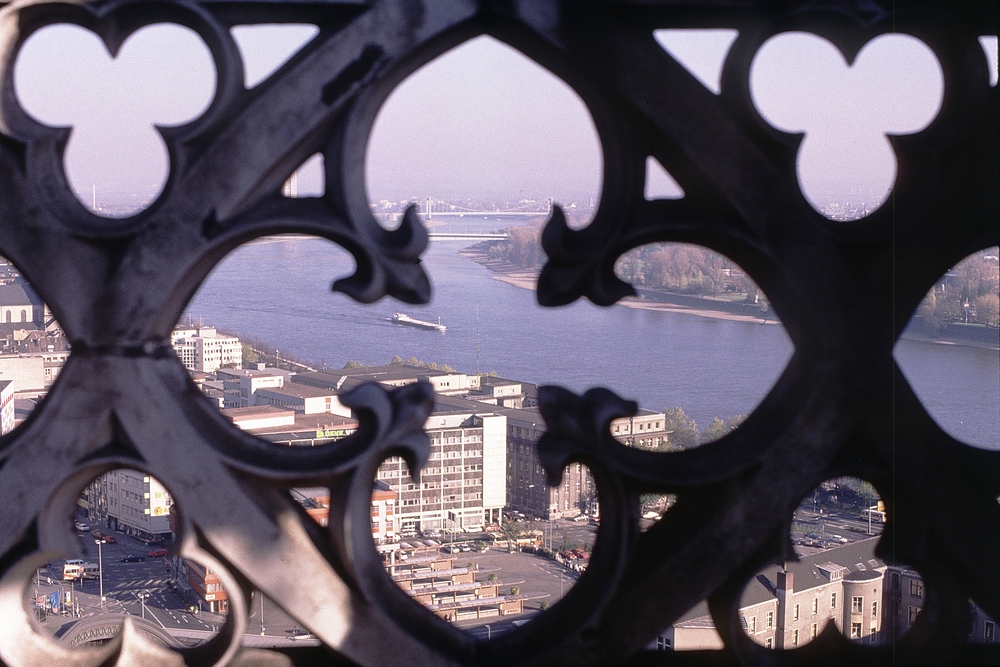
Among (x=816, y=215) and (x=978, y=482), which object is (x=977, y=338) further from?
(x=816, y=215)

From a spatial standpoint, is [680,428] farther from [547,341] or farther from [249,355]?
[249,355]

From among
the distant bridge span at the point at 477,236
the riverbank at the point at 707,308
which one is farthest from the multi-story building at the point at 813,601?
the distant bridge span at the point at 477,236

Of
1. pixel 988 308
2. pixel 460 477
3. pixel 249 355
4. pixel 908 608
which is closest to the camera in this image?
pixel 908 608

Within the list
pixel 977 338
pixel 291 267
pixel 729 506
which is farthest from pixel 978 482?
pixel 291 267

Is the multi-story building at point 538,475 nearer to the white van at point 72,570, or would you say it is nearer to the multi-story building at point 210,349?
the multi-story building at point 210,349

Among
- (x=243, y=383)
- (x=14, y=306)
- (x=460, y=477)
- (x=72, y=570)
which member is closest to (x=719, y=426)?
(x=460, y=477)
